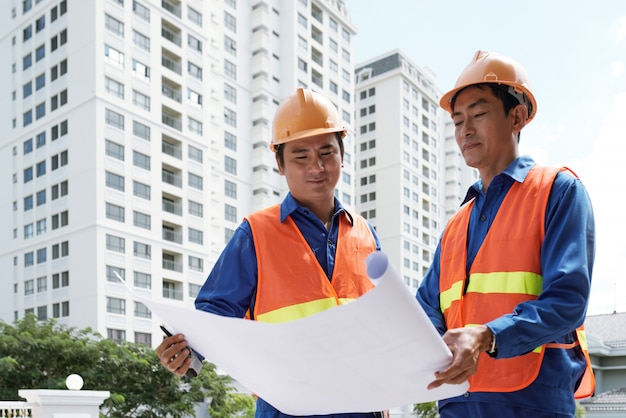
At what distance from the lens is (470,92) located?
1.95 m

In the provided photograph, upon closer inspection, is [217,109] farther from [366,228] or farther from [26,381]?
[366,228]

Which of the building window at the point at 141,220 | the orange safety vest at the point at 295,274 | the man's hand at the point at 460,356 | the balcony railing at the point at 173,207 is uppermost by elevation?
the balcony railing at the point at 173,207

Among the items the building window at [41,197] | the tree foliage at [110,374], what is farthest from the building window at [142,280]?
the tree foliage at [110,374]

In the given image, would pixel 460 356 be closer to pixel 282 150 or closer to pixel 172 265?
pixel 282 150

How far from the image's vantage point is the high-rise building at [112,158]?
26.4 metres

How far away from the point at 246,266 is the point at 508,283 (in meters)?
0.76

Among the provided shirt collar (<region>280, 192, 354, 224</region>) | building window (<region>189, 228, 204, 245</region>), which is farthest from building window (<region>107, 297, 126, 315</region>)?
shirt collar (<region>280, 192, 354, 224</region>)

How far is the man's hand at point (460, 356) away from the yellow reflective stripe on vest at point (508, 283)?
0.35 meters

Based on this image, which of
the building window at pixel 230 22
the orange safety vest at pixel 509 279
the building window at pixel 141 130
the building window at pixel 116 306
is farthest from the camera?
the building window at pixel 230 22

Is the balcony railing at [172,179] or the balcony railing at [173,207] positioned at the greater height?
the balcony railing at [172,179]

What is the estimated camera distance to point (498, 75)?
6.27ft

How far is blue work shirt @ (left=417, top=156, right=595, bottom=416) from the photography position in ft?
4.95

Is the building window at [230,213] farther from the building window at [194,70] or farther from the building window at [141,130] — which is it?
the building window at [141,130]

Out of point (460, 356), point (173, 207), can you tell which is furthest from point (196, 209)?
point (460, 356)
